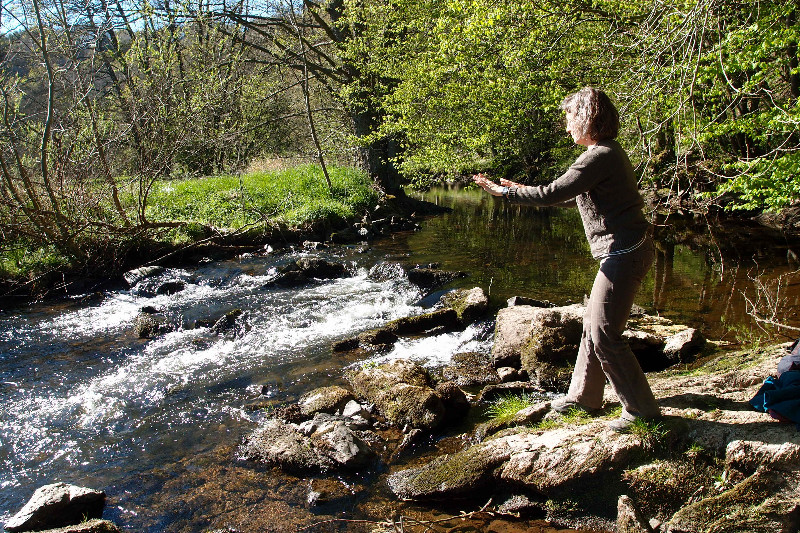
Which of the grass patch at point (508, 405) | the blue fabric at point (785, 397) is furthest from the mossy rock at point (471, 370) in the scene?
the blue fabric at point (785, 397)

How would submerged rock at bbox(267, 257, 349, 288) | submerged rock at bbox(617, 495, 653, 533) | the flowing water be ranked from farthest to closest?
submerged rock at bbox(267, 257, 349, 288) → the flowing water → submerged rock at bbox(617, 495, 653, 533)

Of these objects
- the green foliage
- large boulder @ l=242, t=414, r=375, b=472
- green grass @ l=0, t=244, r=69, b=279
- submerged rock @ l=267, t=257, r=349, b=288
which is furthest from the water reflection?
green grass @ l=0, t=244, r=69, b=279

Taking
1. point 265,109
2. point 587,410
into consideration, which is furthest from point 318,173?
point 587,410

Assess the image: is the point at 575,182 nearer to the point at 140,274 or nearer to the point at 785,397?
the point at 785,397

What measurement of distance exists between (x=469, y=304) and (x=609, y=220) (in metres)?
5.29

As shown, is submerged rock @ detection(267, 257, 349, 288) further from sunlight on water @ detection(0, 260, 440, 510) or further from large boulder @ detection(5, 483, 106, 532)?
large boulder @ detection(5, 483, 106, 532)

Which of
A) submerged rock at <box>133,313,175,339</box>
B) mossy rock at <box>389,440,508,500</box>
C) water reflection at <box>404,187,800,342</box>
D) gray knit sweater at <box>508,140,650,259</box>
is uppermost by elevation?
gray knit sweater at <box>508,140,650,259</box>

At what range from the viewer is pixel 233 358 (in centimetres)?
803

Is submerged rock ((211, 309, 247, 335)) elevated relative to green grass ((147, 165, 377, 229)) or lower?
lower

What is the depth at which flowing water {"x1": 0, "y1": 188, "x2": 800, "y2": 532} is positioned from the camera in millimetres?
4730

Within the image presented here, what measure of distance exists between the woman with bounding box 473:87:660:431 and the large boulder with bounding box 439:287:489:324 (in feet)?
16.0

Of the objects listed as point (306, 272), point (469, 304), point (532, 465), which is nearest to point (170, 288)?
point (306, 272)

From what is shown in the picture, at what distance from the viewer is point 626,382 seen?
13.0 feet

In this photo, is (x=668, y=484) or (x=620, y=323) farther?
(x=620, y=323)
